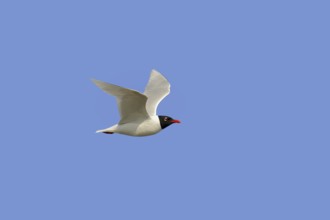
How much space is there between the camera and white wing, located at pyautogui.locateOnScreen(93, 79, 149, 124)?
1777 centimetres

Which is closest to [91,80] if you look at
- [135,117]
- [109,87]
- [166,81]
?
[109,87]

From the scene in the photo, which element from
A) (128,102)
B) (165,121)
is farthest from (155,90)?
(128,102)

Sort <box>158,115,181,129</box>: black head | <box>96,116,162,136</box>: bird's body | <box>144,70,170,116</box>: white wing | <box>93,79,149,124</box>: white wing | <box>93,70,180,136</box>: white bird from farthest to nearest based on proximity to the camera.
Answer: <box>144,70,170,116</box>: white wing < <box>158,115,181,129</box>: black head < <box>96,116,162,136</box>: bird's body < <box>93,70,180,136</box>: white bird < <box>93,79,149,124</box>: white wing

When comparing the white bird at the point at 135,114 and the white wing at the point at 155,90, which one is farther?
the white wing at the point at 155,90

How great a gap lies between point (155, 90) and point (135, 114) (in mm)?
2139

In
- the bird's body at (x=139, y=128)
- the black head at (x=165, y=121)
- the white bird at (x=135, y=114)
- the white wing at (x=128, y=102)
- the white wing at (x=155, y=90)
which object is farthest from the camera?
the white wing at (x=155, y=90)

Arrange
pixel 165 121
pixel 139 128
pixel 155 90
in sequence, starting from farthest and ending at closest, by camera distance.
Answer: pixel 155 90 < pixel 165 121 < pixel 139 128

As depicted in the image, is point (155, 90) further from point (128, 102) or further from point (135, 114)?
point (128, 102)

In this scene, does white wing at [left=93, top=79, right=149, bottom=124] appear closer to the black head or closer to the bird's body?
the bird's body

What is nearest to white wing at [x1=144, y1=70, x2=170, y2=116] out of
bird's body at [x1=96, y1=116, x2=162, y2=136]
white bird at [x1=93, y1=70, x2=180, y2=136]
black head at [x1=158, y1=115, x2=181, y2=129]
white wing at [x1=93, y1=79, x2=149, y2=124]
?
white bird at [x1=93, y1=70, x2=180, y2=136]

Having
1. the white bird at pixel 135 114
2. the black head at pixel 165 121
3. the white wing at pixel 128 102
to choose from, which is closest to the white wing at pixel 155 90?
the white bird at pixel 135 114

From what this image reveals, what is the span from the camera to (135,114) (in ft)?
60.8

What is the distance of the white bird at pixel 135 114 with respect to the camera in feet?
58.6

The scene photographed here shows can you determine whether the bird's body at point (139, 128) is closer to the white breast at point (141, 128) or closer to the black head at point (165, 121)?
the white breast at point (141, 128)
